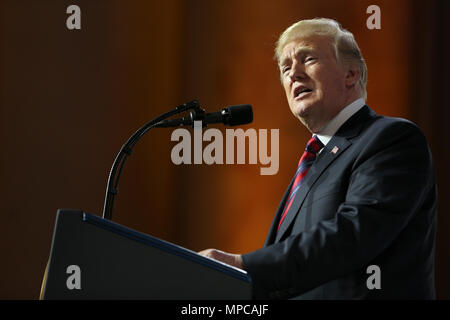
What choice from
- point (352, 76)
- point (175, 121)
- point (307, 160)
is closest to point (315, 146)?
point (307, 160)

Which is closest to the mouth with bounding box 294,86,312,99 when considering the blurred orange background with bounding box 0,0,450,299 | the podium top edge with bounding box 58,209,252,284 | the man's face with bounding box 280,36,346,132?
the man's face with bounding box 280,36,346,132

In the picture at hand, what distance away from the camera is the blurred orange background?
2195mm

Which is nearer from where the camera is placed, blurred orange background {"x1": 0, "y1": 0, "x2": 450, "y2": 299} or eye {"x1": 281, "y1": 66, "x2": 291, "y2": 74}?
eye {"x1": 281, "y1": 66, "x2": 291, "y2": 74}

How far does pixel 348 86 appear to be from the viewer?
1.56 m

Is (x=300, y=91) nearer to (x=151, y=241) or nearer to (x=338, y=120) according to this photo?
(x=338, y=120)

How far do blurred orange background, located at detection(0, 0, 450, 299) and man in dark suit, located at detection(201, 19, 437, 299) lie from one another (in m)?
1.05

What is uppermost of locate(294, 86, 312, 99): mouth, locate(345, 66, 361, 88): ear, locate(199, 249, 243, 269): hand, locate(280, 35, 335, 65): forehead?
locate(280, 35, 335, 65): forehead

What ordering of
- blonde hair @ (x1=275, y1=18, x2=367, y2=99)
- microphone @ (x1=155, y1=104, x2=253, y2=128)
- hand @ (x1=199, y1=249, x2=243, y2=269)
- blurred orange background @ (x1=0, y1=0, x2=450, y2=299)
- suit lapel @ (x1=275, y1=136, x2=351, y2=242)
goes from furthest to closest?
blurred orange background @ (x1=0, y1=0, x2=450, y2=299) → blonde hair @ (x1=275, y1=18, x2=367, y2=99) → suit lapel @ (x1=275, y1=136, x2=351, y2=242) → microphone @ (x1=155, y1=104, x2=253, y2=128) → hand @ (x1=199, y1=249, x2=243, y2=269)

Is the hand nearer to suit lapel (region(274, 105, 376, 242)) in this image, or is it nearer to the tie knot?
suit lapel (region(274, 105, 376, 242))

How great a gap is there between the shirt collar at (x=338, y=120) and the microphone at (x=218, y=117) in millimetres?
342

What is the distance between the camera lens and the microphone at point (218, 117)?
115 cm

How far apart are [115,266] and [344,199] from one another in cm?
67

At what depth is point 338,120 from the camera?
58.7 inches

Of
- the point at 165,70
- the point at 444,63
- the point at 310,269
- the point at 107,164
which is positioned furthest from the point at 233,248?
the point at 310,269
